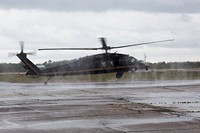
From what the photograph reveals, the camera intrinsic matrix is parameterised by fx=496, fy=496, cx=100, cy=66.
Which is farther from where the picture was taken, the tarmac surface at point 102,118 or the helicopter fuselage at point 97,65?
the helicopter fuselage at point 97,65

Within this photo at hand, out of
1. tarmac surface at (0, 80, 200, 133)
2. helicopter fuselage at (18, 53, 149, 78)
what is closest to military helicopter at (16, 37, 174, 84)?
helicopter fuselage at (18, 53, 149, 78)

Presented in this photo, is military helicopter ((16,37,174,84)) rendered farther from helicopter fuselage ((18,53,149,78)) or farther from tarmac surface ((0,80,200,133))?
tarmac surface ((0,80,200,133))

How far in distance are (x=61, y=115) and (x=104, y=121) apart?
7.78 feet

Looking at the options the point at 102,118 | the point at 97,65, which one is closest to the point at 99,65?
the point at 97,65

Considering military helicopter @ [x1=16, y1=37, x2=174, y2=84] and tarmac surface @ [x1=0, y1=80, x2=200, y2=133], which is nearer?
tarmac surface @ [x1=0, y1=80, x2=200, y2=133]

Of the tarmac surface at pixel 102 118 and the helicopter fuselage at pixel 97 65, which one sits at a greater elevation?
the helicopter fuselage at pixel 97 65

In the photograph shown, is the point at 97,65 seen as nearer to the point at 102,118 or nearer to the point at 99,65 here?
the point at 99,65

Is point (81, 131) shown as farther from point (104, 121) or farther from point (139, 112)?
point (139, 112)

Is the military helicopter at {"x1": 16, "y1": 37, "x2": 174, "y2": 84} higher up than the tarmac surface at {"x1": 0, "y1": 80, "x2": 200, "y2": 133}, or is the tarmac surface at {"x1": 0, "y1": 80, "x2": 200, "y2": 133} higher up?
the military helicopter at {"x1": 16, "y1": 37, "x2": 174, "y2": 84}

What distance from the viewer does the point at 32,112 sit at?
18891 mm

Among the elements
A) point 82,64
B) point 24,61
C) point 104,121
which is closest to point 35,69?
point 24,61

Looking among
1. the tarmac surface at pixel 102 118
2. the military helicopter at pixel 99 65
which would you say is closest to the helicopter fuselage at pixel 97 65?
the military helicopter at pixel 99 65

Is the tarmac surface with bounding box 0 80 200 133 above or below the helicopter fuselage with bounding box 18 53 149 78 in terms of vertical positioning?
below

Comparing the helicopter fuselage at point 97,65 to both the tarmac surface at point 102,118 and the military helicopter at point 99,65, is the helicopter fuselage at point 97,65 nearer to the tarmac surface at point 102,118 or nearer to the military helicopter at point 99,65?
the military helicopter at point 99,65
